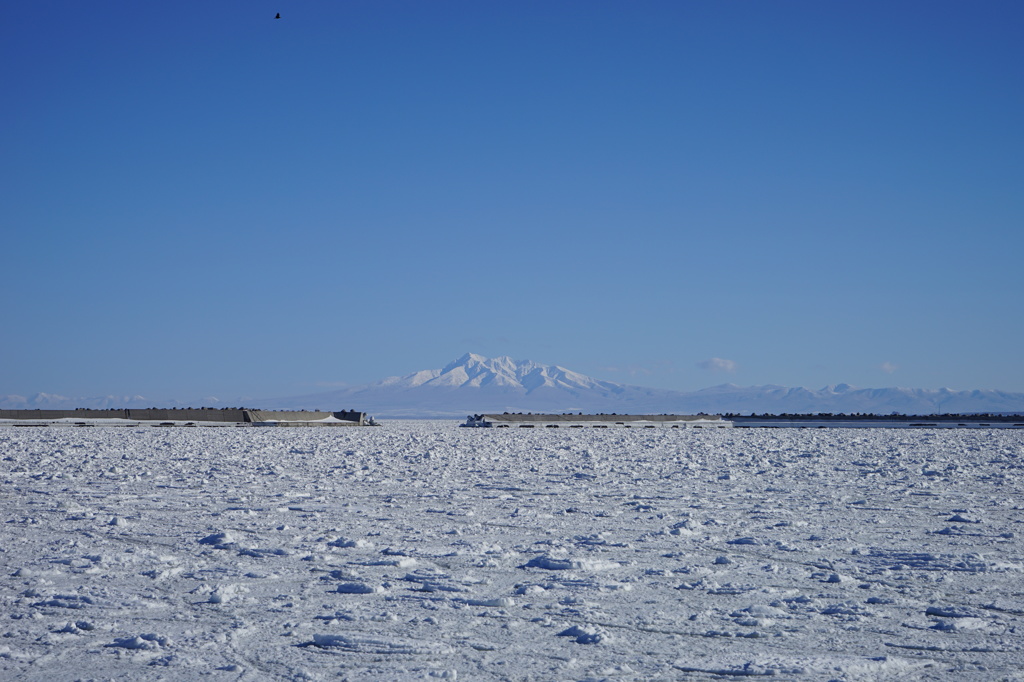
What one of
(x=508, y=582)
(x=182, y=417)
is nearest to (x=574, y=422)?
(x=182, y=417)

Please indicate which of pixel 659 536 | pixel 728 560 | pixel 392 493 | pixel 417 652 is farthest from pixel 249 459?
pixel 417 652

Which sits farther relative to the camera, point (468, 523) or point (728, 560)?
point (468, 523)

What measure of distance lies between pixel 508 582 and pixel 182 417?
63.7m

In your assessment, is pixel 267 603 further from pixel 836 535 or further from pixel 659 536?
pixel 836 535

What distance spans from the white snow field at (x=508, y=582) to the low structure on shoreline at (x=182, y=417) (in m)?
48.7

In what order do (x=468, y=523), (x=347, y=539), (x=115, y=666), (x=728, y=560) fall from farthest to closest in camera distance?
(x=468, y=523) < (x=347, y=539) < (x=728, y=560) < (x=115, y=666)

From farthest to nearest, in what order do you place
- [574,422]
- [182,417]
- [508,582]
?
[574,422] < [182,417] < [508,582]

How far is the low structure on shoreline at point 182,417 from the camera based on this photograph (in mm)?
61062

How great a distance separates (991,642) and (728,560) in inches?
117

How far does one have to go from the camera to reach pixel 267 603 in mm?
6871

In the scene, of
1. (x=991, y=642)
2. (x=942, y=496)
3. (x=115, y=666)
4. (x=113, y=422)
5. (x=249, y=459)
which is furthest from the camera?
(x=113, y=422)

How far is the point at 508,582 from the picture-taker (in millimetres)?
7660

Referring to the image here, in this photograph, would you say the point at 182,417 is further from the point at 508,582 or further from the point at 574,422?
the point at 508,582

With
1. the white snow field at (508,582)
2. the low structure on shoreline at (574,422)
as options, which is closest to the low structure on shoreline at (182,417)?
the low structure on shoreline at (574,422)
